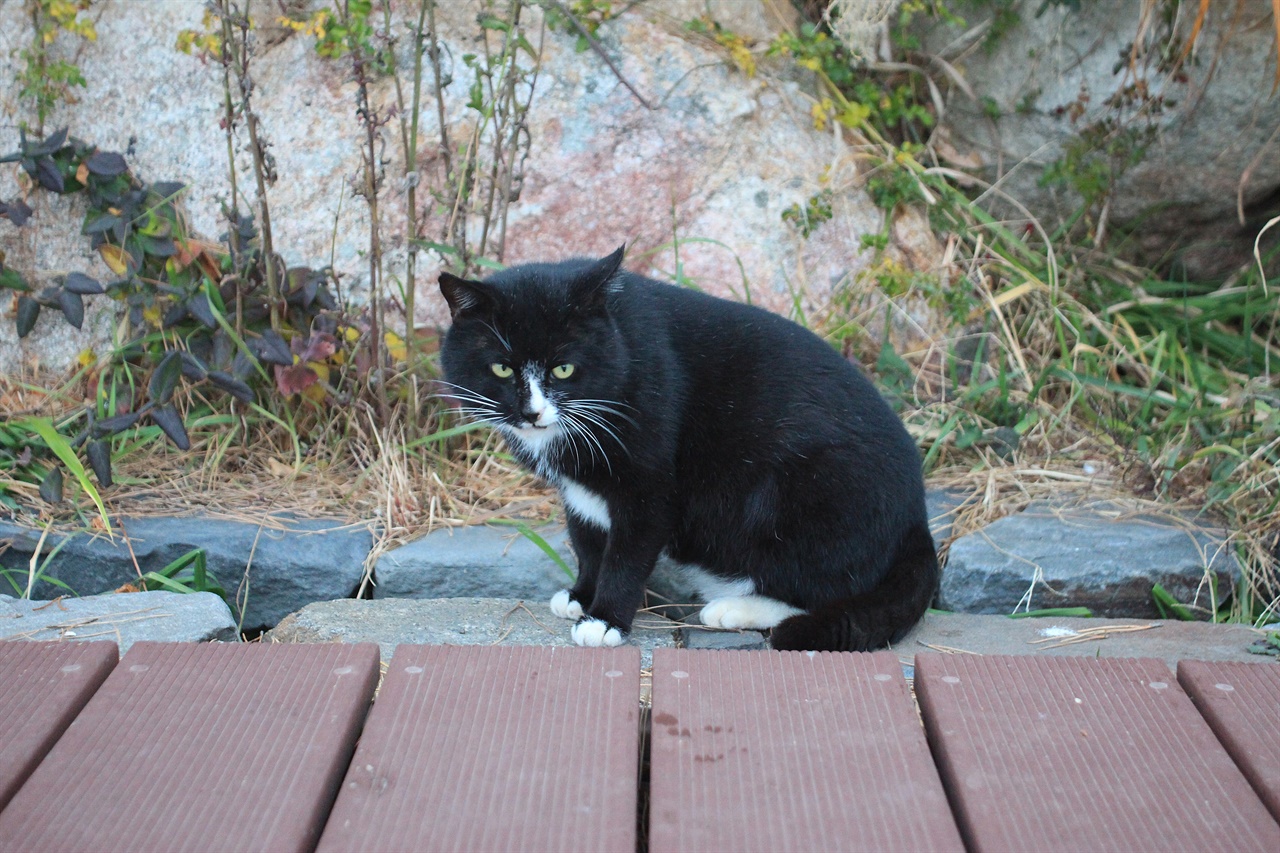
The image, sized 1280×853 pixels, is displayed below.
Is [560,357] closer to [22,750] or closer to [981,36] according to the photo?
[22,750]

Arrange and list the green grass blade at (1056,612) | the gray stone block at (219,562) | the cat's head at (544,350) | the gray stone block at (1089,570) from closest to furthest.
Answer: the cat's head at (544,350) < the green grass blade at (1056,612) < the gray stone block at (1089,570) < the gray stone block at (219,562)

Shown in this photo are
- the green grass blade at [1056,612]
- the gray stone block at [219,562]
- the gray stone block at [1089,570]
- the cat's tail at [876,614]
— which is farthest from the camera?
the gray stone block at [219,562]

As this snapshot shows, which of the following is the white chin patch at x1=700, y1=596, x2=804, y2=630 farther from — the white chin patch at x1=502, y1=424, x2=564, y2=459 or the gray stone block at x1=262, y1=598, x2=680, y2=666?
the white chin patch at x1=502, y1=424, x2=564, y2=459

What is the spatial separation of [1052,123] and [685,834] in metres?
3.71

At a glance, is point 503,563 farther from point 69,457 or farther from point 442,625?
point 69,457

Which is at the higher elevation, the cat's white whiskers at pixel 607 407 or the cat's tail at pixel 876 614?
the cat's white whiskers at pixel 607 407

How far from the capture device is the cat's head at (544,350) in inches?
93.3

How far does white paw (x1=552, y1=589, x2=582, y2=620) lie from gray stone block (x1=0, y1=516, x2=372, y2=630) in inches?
25.3

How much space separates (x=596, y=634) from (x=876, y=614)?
2.02 feet

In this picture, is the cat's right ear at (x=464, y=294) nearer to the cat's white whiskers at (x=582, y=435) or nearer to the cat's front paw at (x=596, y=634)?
the cat's white whiskers at (x=582, y=435)

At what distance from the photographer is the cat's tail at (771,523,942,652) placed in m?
2.26

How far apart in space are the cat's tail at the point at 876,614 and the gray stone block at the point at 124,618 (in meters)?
1.26

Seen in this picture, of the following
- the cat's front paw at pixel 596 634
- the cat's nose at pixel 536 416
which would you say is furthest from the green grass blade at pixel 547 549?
the cat's nose at pixel 536 416

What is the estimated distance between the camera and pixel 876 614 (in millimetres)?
2314
